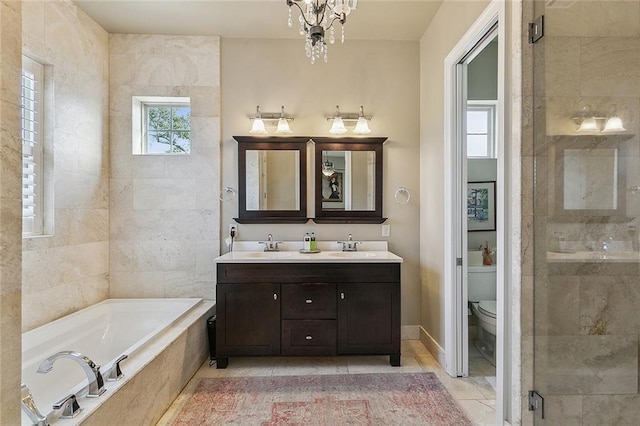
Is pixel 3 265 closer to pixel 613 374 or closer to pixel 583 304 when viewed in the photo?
pixel 583 304

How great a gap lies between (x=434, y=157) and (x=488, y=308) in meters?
1.27

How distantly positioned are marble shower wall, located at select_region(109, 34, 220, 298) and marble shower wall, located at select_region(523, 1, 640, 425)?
2.51m

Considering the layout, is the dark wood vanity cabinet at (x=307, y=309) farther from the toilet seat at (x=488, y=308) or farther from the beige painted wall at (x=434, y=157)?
the toilet seat at (x=488, y=308)

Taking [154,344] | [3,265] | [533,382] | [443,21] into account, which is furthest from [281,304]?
[443,21]

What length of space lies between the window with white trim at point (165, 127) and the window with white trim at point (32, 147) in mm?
831

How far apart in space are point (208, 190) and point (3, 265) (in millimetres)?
2153

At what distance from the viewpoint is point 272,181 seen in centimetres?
310

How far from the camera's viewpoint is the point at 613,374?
4.91ft

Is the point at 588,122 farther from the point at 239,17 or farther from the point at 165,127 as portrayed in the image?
the point at 165,127

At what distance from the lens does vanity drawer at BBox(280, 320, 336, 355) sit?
8.38 feet

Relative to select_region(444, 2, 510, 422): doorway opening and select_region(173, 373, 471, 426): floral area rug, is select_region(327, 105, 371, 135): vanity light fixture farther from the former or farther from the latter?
select_region(173, 373, 471, 426): floral area rug

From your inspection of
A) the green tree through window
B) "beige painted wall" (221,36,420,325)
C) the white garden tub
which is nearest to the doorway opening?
"beige painted wall" (221,36,420,325)

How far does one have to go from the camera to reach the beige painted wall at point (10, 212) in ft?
3.18

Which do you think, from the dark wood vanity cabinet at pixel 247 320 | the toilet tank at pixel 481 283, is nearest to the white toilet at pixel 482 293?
the toilet tank at pixel 481 283
